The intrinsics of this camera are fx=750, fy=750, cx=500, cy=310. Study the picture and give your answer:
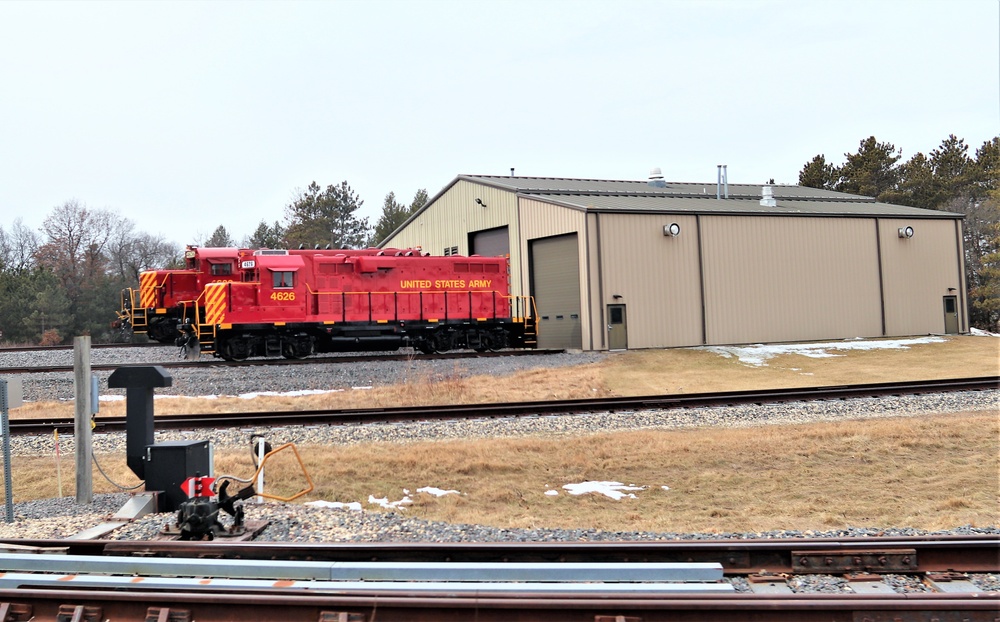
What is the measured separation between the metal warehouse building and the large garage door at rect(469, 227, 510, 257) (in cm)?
8

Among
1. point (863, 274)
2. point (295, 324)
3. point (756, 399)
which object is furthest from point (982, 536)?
point (863, 274)

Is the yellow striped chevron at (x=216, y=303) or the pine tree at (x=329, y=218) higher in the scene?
the pine tree at (x=329, y=218)

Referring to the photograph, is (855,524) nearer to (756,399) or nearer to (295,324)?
(756,399)

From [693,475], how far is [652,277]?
17.2m

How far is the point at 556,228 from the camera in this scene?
26.6m

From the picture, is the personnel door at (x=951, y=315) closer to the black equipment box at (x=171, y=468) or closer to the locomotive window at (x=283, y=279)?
the locomotive window at (x=283, y=279)

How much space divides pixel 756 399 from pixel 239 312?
14.2 m

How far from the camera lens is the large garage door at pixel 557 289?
85.3ft

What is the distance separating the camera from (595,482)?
8.75 meters

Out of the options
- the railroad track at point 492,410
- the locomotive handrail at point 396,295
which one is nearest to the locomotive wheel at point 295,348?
the locomotive handrail at point 396,295

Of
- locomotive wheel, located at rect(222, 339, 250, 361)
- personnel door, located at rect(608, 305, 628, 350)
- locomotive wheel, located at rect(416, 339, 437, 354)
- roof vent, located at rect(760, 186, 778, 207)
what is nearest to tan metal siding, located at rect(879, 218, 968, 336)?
roof vent, located at rect(760, 186, 778, 207)

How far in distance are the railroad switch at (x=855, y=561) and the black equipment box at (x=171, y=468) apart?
5.40 metres

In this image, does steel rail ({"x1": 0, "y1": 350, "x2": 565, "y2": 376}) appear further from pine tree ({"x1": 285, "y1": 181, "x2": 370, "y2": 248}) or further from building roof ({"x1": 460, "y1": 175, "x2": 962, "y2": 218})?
pine tree ({"x1": 285, "y1": 181, "x2": 370, "y2": 248})

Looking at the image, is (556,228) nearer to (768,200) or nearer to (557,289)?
(557,289)
